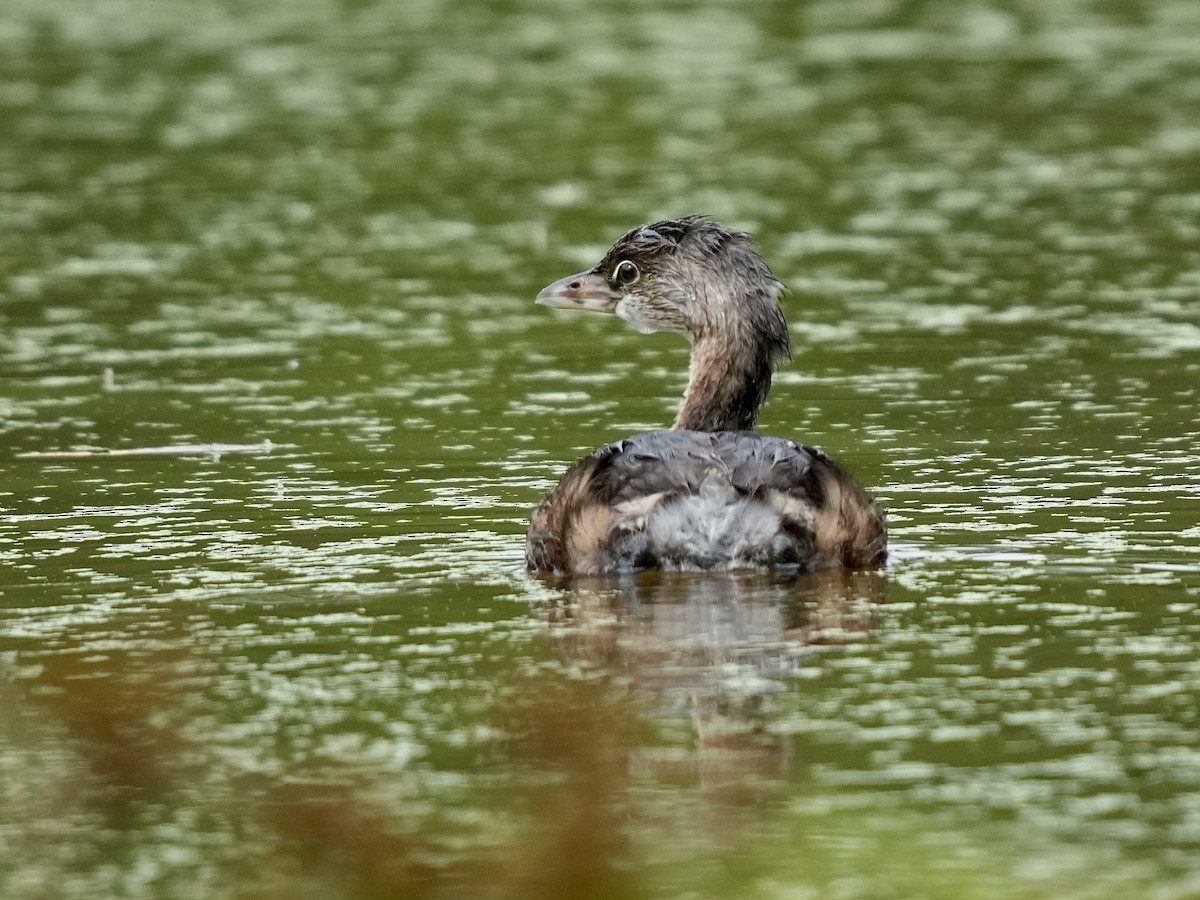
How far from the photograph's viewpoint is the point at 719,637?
7.18m

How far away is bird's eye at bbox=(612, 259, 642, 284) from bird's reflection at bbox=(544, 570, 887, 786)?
214cm

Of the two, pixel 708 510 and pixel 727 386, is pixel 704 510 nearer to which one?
pixel 708 510

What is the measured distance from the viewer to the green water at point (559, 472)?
5.71 meters

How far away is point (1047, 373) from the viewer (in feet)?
39.7

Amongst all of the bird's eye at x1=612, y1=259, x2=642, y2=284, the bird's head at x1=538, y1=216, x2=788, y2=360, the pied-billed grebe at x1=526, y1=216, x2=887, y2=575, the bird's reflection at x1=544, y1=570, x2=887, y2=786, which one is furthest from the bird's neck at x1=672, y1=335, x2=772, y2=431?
the bird's reflection at x1=544, y1=570, x2=887, y2=786

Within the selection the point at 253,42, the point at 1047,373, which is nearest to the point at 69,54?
the point at 253,42

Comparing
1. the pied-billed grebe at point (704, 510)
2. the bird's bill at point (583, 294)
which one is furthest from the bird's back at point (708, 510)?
the bird's bill at point (583, 294)

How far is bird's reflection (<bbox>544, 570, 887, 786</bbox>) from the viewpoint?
20.4ft

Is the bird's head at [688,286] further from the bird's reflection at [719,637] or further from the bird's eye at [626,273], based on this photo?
the bird's reflection at [719,637]

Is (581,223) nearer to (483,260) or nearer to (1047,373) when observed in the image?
(483,260)

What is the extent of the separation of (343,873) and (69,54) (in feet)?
67.4

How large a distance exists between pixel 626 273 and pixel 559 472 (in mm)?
837

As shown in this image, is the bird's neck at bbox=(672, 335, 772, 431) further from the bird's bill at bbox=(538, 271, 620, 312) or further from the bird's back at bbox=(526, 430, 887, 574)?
the bird's back at bbox=(526, 430, 887, 574)

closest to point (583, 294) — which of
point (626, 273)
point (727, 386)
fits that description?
point (626, 273)
